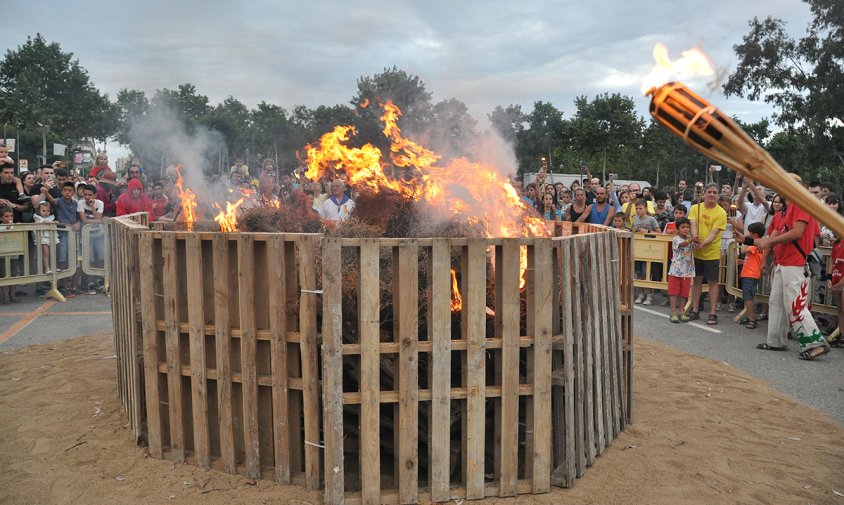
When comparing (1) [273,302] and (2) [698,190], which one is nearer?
(1) [273,302]

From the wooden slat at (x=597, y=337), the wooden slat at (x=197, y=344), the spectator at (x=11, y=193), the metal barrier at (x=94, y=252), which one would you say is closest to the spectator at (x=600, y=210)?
the wooden slat at (x=597, y=337)

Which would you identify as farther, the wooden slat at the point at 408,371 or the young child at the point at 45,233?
the young child at the point at 45,233

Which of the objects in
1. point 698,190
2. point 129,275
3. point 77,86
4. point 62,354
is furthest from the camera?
point 77,86

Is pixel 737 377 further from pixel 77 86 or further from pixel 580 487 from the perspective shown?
pixel 77 86

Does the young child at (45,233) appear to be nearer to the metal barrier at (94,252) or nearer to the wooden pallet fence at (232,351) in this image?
the metal barrier at (94,252)

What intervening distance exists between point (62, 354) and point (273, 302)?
4.77 meters

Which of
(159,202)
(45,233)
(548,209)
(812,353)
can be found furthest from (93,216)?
(812,353)

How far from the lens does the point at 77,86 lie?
6122cm

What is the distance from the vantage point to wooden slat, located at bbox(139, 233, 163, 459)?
430cm

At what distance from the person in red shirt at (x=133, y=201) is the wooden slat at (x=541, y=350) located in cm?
890

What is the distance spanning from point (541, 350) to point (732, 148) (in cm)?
193

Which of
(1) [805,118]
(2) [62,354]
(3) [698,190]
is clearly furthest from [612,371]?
(1) [805,118]

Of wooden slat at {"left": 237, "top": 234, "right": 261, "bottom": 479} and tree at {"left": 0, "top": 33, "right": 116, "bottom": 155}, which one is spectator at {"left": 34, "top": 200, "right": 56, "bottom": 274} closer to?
wooden slat at {"left": 237, "top": 234, "right": 261, "bottom": 479}

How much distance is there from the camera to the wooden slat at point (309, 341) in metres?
3.77
